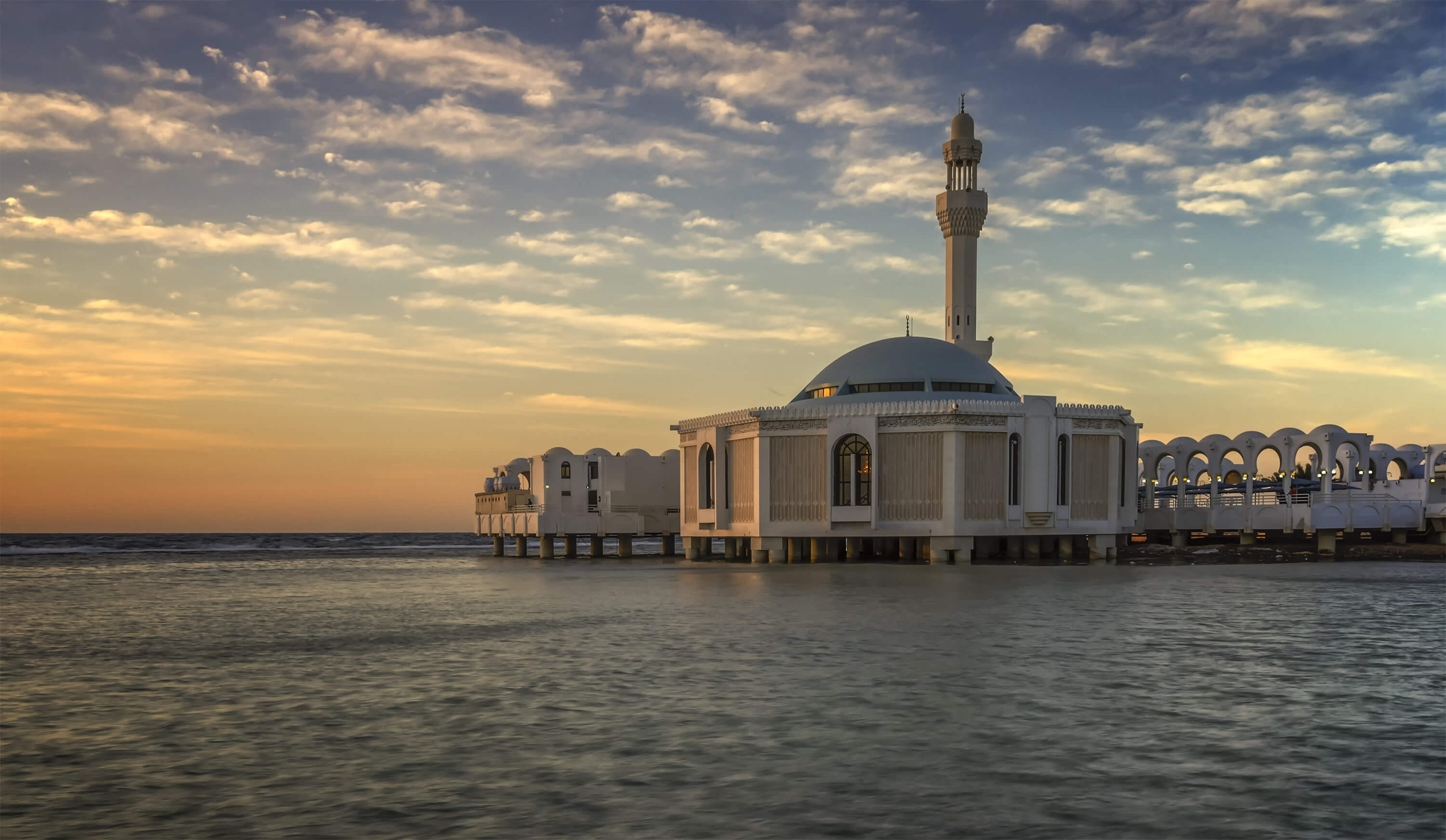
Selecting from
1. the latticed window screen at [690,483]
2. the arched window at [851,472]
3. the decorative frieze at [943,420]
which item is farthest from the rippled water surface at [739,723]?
the latticed window screen at [690,483]

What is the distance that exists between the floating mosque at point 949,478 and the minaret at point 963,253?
0.13m

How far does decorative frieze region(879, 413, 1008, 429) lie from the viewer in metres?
56.7

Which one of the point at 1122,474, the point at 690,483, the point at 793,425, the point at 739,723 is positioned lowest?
the point at 739,723

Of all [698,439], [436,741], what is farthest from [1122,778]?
[698,439]

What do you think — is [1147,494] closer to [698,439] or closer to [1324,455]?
[1324,455]

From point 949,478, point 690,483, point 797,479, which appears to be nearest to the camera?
point 949,478

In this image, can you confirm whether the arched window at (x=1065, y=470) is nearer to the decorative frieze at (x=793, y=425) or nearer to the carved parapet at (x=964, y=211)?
the decorative frieze at (x=793, y=425)

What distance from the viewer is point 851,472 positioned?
5847 centimetres

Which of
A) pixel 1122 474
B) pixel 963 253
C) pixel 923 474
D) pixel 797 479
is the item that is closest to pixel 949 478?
pixel 923 474

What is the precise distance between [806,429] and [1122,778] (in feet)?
158

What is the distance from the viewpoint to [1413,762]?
11.8 m

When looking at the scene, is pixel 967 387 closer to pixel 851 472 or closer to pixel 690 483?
pixel 851 472

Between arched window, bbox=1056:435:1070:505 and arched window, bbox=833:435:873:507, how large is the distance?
9856 mm

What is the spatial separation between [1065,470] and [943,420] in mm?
7273
